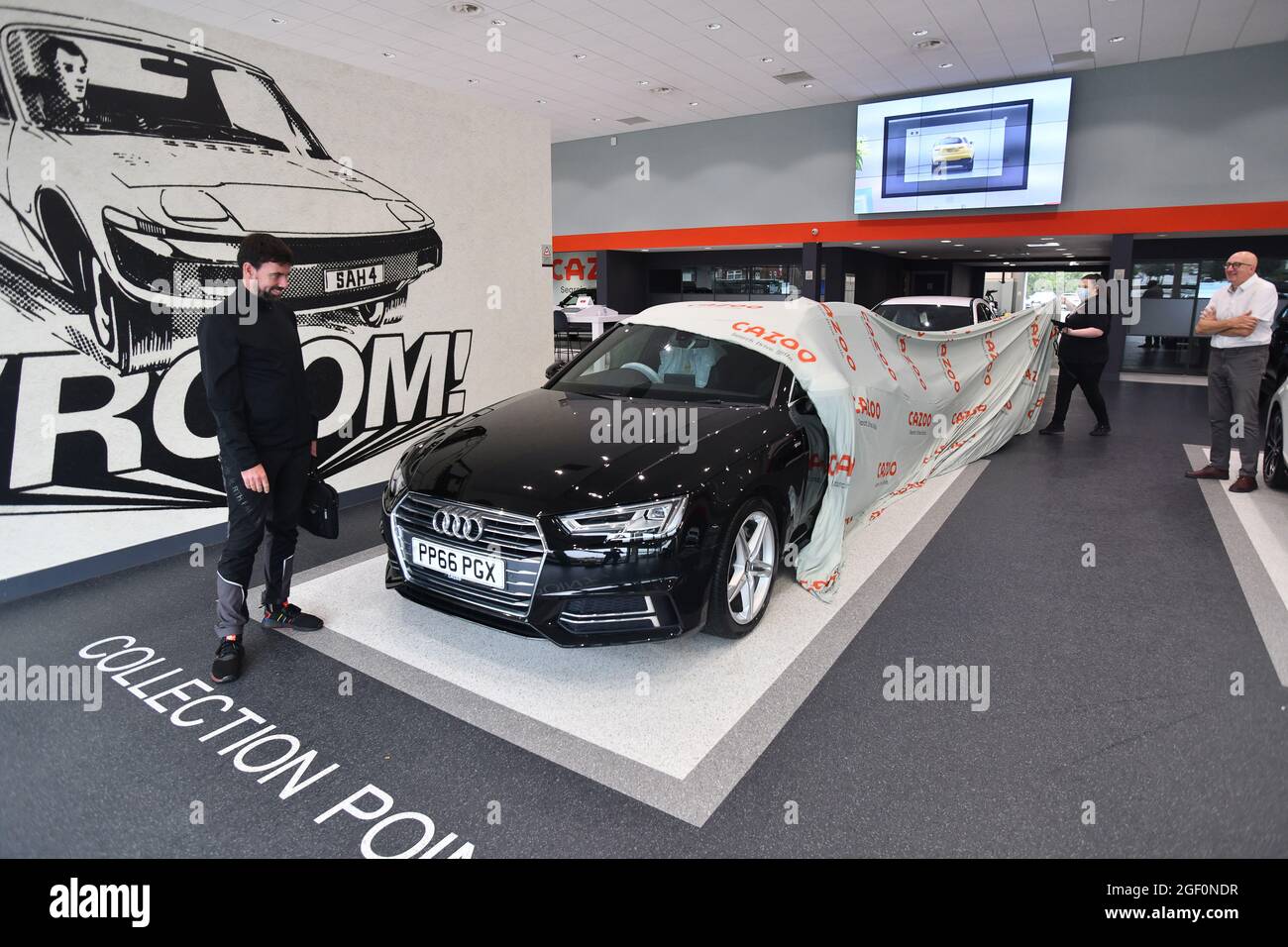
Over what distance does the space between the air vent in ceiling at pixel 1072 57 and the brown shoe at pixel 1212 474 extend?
8.53 meters

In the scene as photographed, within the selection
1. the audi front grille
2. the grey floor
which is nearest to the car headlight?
the audi front grille

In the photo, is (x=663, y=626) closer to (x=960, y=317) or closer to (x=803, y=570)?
(x=803, y=570)

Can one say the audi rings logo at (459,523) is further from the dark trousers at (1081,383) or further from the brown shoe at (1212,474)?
the dark trousers at (1081,383)

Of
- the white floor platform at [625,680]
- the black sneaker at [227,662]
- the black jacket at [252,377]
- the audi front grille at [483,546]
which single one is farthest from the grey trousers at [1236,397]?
the black sneaker at [227,662]

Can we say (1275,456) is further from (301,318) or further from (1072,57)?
(1072,57)

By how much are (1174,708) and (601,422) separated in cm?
235

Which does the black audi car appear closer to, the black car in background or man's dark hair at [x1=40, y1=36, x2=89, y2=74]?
man's dark hair at [x1=40, y1=36, x2=89, y2=74]

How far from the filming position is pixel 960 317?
902 centimetres

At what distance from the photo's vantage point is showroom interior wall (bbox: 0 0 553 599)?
356cm

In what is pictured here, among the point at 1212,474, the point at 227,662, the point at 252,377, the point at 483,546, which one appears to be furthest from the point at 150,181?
the point at 1212,474

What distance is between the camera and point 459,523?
2709 millimetres

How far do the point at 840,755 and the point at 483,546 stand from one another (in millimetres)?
1375

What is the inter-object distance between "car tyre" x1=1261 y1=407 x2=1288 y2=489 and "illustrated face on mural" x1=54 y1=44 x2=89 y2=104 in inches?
289
